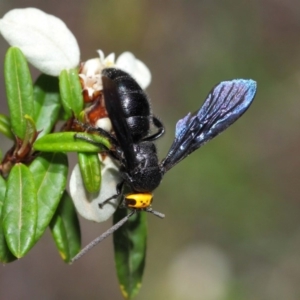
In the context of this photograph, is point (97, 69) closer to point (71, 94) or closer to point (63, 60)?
point (63, 60)

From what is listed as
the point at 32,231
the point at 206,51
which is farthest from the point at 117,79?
the point at 206,51

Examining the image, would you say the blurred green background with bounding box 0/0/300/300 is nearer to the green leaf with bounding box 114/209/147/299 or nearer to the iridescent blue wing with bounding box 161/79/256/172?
the green leaf with bounding box 114/209/147/299

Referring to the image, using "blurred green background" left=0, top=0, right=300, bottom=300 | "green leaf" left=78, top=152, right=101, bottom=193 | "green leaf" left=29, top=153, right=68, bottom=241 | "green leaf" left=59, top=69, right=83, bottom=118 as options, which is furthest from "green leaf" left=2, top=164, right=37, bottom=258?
"blurred green background" left=0, top=0, right=300, bottom=300

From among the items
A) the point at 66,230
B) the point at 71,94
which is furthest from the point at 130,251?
the point at 71,94

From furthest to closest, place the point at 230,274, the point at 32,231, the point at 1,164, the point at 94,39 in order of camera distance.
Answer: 1. the point at 94,39
2. the point at 230,274
3. the point at 1,164
4. the point at 32,231

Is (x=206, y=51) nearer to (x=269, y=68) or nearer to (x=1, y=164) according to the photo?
(x=269, y=68)

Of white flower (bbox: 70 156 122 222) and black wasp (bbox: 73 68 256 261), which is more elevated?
black wasp (bbox: 73 68 256 261)
